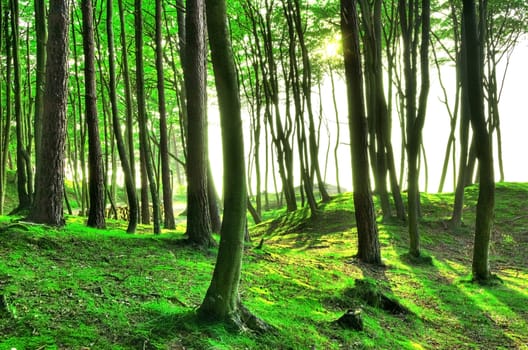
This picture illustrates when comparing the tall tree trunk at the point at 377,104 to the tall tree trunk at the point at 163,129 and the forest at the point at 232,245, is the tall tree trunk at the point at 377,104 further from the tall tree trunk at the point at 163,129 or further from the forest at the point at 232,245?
the tall tree trunk at the point at 163,129

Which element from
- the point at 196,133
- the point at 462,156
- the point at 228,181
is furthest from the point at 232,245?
the point at 462,156

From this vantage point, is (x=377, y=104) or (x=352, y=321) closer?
(x=352, y=321)

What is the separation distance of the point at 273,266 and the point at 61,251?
11.7 feet

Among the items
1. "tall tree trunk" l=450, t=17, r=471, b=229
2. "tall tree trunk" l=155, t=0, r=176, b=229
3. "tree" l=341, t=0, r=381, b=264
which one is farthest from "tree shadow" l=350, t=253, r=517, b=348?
"tall tree trunk" l=155, t=0, r=176, b=229

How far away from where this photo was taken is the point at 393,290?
7648mm

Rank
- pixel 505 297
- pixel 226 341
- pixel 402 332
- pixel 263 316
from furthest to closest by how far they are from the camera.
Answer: pixel 505 297, pixel 402 332, pixel 263 316, pixel 226 341

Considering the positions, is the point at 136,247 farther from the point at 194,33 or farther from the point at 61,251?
the point at 194,33

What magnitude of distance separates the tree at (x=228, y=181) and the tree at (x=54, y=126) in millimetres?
4618

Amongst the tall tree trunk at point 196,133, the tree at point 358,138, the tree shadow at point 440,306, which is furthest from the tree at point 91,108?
the tree shadow at point 440,306

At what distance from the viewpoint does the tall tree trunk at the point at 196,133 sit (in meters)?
7.61

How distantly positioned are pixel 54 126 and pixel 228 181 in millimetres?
4869

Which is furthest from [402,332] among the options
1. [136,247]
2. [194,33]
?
[194,33]

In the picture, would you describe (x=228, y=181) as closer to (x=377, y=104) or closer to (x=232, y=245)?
(x=232, y=245)

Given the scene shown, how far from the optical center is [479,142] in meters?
8.05
